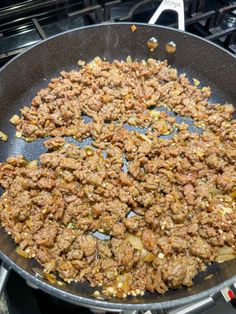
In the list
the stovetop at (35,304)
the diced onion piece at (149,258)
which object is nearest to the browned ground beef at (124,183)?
the diced onion piece at (149,258)

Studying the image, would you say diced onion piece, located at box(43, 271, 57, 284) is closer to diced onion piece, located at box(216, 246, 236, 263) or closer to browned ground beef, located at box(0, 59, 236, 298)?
browned ground beef, located at box(0, 59, 236, 298)

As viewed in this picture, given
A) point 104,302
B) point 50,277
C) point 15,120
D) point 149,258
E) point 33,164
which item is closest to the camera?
point 104,302

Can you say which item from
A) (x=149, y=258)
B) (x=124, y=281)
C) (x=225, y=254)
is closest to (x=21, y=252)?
(x=124, y=281)

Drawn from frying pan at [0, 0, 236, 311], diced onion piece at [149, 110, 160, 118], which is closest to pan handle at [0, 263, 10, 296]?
frying pan at [0, 0, 236, 311]

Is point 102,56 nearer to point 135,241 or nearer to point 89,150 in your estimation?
point 89,150

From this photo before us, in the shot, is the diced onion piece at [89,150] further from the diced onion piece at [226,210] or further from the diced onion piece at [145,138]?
the diced onion piece at [226,210]

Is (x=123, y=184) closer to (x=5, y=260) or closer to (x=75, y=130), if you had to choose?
(x=75, y=130)
